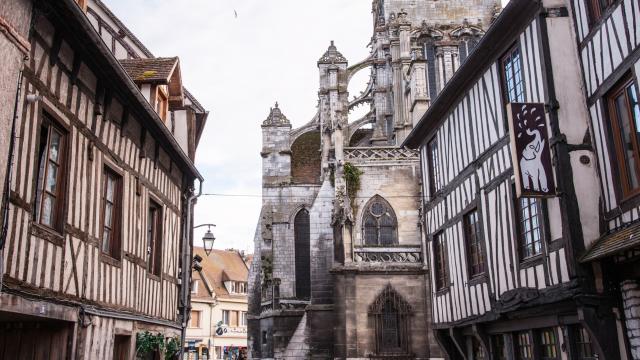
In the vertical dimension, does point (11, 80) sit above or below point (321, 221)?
below

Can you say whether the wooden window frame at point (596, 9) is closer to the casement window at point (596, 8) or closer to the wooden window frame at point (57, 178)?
the casement window at point (596, 8)

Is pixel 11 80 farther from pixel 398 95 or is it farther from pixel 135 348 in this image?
pixel 398 95

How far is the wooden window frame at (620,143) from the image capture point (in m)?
6.59

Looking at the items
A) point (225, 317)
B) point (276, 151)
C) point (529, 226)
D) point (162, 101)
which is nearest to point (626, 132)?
point (529, 226)

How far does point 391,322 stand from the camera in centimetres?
2000

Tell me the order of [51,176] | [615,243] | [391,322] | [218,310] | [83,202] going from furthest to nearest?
1. [218,310]
2. [391,322]
3. [83,202]
4. [51,176]
5. [615,243]

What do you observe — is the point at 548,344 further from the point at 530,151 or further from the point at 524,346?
the point at 530,151

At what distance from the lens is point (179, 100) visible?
1191 cm

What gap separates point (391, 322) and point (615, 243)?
551 inches

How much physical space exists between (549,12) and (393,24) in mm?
21143

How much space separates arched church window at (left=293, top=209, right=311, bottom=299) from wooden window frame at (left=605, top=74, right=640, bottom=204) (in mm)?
19216

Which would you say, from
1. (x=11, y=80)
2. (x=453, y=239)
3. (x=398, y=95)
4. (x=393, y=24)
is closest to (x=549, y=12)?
(x=453, y=239)

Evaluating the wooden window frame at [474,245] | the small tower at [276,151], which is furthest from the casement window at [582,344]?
the small tower at [276,151]

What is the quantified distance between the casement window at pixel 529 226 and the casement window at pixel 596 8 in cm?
235
